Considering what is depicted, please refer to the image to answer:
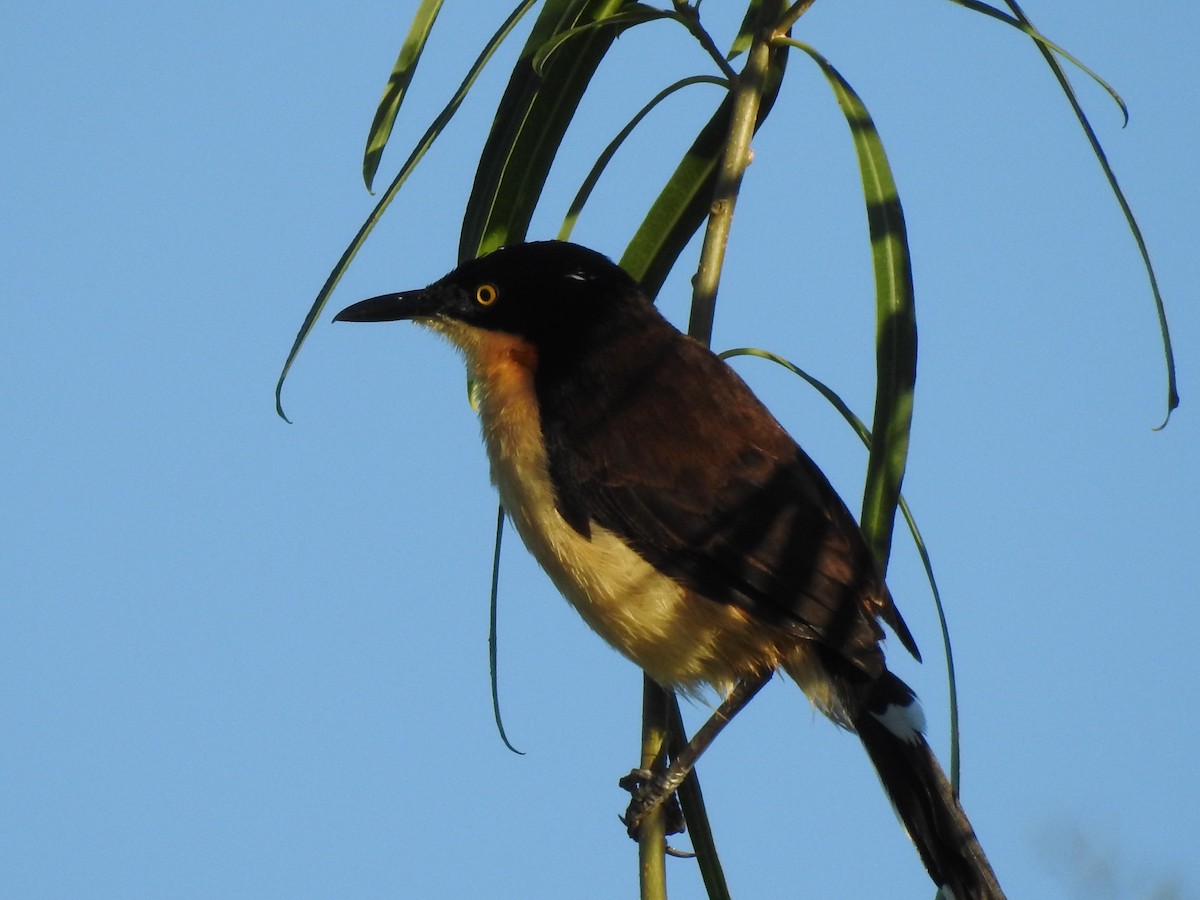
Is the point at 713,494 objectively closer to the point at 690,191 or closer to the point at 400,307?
the point at 690,191

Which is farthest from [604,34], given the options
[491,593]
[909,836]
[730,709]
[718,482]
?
[909,836]

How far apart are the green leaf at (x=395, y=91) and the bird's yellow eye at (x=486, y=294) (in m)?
0.66

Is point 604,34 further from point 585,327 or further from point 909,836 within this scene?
point 909,836

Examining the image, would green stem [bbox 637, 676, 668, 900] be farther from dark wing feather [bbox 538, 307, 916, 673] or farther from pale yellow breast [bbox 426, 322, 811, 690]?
dark wing feather [bbox 538, 307, 916, 673]

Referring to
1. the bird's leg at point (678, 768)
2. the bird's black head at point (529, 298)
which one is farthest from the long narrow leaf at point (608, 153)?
the bird's leg at point (678, 768)

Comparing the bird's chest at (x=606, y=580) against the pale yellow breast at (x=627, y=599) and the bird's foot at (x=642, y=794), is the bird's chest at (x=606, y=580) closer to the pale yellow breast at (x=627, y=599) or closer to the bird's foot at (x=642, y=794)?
the pale yellow breast at (x=627, y=599)

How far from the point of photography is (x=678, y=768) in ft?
9.91

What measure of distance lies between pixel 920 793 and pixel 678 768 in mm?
498

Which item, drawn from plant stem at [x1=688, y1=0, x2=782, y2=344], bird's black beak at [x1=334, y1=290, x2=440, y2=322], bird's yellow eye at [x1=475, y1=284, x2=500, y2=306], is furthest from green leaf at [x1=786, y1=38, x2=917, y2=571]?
bird's black beak at [x1=334, y1=290, x2=440, y2=322]

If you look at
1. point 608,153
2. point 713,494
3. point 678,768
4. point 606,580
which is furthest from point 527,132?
point 678,768

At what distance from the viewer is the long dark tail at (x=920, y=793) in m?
2.84

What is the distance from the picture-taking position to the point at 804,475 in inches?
131

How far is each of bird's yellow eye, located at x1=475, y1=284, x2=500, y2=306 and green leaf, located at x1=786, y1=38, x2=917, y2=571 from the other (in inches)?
39.8

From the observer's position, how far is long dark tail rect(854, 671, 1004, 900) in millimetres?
2836
